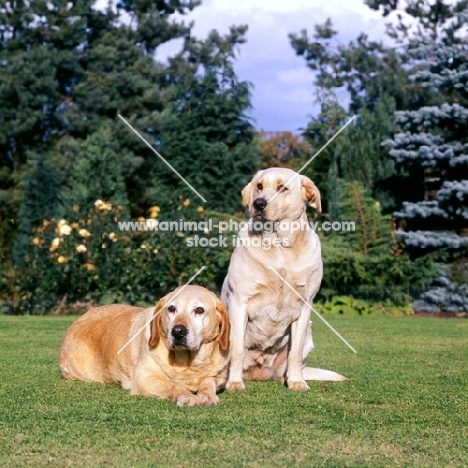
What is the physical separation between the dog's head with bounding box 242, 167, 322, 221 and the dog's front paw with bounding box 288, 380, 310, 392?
1051mm

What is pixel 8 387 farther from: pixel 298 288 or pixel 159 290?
pixel 159 290

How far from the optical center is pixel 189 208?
1276 centimetres

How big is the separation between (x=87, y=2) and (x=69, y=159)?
179 inches

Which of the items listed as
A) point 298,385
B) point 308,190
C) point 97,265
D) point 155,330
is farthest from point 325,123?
point 155,330

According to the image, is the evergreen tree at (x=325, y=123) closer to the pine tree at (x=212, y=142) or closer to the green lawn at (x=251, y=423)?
the pine tree at (x=212, y=142)

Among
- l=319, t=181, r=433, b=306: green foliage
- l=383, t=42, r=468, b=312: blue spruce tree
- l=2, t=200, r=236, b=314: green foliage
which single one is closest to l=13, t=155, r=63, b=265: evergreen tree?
l=2, t=200, r=236, b=314: green foliage

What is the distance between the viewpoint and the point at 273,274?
209 inches

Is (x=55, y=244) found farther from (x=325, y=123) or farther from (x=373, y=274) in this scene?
(x=325, y=123)

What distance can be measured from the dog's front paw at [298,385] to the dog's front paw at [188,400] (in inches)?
36.9

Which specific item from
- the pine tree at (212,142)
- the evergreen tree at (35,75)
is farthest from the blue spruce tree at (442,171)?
the evergreen tree at (35,75)

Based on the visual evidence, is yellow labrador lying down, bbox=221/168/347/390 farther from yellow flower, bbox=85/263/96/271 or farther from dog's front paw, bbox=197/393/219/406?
yellow flower, bbox=85/263/96/271

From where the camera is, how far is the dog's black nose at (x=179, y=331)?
15.0ft

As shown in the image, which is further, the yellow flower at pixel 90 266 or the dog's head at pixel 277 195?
the yellow flower at pixel 90 266

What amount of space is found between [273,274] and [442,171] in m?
10.1
